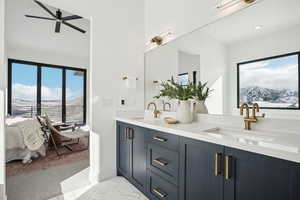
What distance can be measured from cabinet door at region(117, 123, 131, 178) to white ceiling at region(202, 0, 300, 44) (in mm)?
1561

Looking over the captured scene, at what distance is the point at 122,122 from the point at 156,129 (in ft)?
2.52

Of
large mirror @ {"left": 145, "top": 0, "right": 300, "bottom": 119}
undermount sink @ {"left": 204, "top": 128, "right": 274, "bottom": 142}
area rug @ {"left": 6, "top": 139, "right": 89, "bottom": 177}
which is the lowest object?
area rug @ {"left": 6, "top": 139, "right": 89, "bottom": 177}

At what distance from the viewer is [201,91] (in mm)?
1752

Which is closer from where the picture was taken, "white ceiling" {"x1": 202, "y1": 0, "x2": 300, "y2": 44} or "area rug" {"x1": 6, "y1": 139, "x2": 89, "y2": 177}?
"white ceiling" {"x1": 202, "y1": 0, "x2": 300, "y2": 44}

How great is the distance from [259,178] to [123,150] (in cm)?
163

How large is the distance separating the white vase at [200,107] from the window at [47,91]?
16.8 ft

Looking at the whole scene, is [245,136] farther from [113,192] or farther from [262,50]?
[113,192]

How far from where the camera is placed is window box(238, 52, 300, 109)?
118 centimetres

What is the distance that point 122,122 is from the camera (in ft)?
6.96

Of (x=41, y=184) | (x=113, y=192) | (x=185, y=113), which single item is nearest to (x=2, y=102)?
(x=41, y=184)

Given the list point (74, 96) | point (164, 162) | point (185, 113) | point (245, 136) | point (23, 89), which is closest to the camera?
point (245, 136)

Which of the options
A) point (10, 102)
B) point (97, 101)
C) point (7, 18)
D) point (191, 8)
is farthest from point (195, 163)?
point (10, 102)

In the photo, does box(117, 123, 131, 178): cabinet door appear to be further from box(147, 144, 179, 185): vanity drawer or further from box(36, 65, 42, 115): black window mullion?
box(36, 65, 42, 115): black window mullion

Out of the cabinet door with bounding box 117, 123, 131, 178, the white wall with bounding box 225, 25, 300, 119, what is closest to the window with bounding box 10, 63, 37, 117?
the cabinet door with bounding box 117, 123, 131, 178
